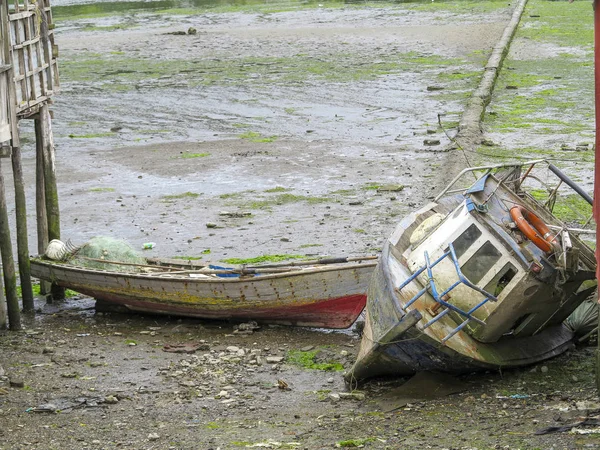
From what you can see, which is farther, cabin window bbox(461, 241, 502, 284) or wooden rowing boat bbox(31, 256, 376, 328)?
wooden rowing boat bbox(31, 256, 376, 328)

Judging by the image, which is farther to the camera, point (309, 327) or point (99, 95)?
point (99, 95)

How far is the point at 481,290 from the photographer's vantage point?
1026 centimetres

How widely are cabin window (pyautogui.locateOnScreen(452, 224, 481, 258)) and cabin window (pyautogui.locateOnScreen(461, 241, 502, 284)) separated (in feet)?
0.41

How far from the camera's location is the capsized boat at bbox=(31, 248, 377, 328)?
12680 millimetres

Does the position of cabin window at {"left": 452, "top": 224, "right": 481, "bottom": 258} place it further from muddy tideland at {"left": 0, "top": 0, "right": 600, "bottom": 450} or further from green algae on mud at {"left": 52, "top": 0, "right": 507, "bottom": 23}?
green algae on mud at {"left": 52, "top": 0, "right": 507, "bottom": 23}

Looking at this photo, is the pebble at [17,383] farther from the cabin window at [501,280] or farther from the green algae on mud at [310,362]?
the cabin window at [501,280]

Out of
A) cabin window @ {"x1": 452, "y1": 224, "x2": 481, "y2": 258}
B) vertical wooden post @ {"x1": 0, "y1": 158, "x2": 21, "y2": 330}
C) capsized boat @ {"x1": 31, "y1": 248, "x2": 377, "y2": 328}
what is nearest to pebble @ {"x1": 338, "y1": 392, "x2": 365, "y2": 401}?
cabin window @ {"x1": 452, "y1": 224, "x2": 481, "y2": 258}

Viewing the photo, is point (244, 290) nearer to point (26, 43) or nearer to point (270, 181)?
point (26, 43)

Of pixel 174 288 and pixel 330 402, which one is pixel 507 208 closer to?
pixel 330 402

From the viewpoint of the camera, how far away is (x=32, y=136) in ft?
78.1

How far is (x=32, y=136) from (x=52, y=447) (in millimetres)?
15147

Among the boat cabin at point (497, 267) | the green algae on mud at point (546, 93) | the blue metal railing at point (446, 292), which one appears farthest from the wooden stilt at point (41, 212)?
the green algae on mud at point (546, 93)

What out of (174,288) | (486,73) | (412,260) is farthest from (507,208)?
(486,73)

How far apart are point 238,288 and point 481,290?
361 centimetres
